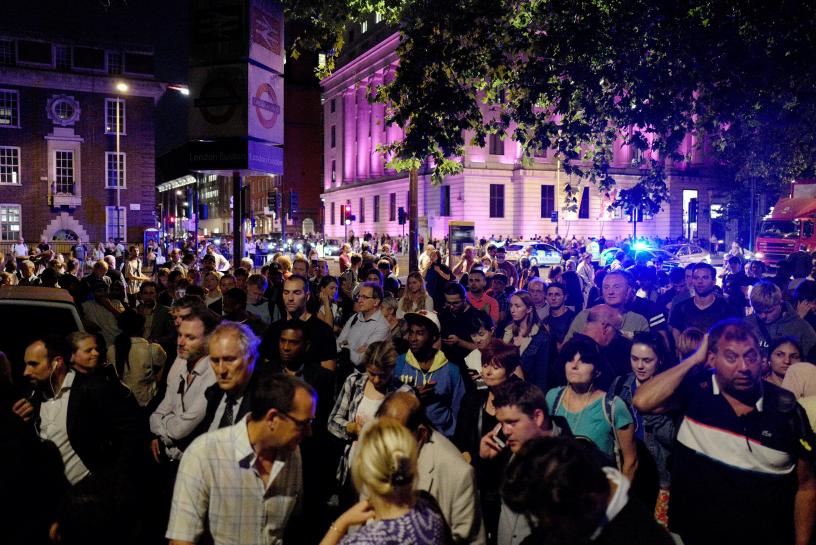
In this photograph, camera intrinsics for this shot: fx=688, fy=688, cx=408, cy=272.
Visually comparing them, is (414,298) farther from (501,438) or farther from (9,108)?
(9,108)

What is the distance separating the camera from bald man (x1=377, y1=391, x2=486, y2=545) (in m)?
3.33

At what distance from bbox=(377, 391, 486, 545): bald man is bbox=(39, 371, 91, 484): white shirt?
218 centimetres

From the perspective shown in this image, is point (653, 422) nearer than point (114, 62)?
Yes

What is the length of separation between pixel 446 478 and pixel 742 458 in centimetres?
155

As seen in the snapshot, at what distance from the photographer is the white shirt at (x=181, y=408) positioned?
434 cm

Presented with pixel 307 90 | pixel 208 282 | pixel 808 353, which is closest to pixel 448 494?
pixel 808 353

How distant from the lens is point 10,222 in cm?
4762

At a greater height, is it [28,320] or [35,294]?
[35,294]

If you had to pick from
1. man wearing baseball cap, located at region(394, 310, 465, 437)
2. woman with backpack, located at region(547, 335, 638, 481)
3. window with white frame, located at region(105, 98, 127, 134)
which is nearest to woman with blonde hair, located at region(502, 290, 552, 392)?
man wearing baseball cap, located at region(394, 310, 465, 437)

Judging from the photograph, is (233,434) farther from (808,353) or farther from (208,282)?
(208,282)

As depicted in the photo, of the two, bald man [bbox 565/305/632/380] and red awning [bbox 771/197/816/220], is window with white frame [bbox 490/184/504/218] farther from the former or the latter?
bald man [bbox 565/305/632/380]

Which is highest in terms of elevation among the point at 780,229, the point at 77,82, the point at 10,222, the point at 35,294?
the point at 77,82

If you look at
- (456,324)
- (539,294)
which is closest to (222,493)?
(456,324)

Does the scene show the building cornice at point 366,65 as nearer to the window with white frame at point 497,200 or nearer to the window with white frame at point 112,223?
the window with white frame at point 497,200
